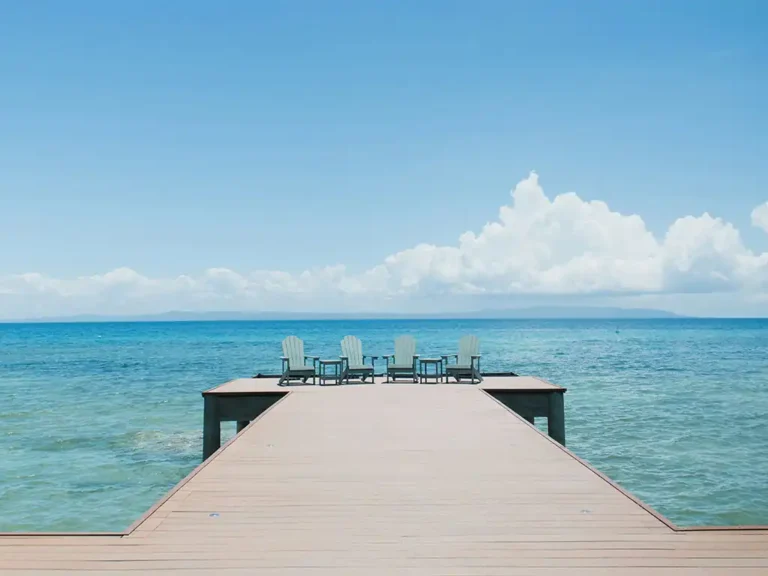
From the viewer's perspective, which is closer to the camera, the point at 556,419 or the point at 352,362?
the point at 556,419

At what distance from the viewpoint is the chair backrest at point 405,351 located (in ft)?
36.6

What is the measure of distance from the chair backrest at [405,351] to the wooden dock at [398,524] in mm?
5197

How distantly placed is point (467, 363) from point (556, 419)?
2347 millimetres

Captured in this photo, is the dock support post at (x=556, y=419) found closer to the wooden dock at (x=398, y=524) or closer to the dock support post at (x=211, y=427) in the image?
the wooden dock at (x=398, y=524)

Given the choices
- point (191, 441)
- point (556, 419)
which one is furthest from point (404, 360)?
point (191, 441)

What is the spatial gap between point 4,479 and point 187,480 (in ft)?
22.3

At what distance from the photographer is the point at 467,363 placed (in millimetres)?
10891

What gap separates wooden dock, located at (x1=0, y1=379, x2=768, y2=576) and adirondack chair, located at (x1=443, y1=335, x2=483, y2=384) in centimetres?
468

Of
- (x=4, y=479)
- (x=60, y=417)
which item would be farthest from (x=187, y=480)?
(x=60, y=417)

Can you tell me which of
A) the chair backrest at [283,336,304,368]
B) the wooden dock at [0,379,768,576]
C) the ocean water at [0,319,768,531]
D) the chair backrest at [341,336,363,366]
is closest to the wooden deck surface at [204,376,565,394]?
the chair backrest at [283,336,304,368]

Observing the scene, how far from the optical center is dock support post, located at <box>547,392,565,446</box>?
28.6ft

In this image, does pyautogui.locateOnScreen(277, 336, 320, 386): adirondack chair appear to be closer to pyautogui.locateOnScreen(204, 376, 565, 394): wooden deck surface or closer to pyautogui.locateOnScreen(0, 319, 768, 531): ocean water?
pyautogui.locateOnScreen(204, 376, 565, 394): wooden deck surface

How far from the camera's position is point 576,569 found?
9.75ft

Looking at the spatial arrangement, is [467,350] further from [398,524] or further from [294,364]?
[398,524]
